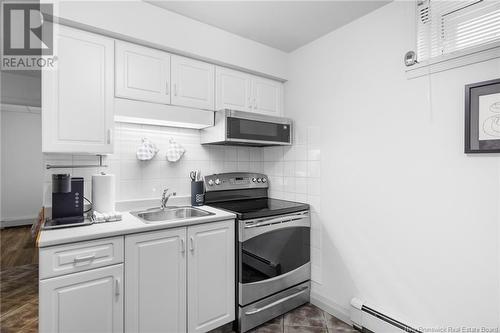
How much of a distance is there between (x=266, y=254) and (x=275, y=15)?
1.89m

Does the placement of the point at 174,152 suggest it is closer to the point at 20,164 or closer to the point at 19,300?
the point at 19,300

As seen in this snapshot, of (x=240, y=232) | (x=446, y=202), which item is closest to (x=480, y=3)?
(x=446, y=202)

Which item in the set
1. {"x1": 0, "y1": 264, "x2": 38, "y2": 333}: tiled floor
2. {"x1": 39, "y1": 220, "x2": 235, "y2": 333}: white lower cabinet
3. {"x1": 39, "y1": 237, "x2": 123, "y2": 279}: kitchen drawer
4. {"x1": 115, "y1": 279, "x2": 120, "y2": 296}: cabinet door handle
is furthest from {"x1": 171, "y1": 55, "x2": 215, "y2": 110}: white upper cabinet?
{"x1": 0, "y1": 264, "x2": 38, "y2": 333}: tiled floor

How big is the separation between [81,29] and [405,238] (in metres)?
2.60

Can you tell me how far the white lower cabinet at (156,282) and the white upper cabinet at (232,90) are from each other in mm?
1204

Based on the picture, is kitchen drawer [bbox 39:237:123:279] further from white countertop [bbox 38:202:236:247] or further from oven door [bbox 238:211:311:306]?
oven door [bbox 238:211:311:306]

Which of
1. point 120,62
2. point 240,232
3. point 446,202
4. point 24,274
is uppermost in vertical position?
point 120,62

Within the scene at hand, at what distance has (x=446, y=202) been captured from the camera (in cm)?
160

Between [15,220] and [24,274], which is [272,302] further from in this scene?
[15,220]

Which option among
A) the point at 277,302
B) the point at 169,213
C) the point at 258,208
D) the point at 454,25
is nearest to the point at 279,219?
the point at 258,208

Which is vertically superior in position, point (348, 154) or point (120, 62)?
point (120, 62)

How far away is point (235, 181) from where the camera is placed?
2658 millimetres

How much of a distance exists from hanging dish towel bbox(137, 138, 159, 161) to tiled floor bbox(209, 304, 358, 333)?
56.5 inches

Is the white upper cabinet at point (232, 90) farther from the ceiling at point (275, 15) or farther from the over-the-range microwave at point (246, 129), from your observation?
the ceiling at point (275, 15)
